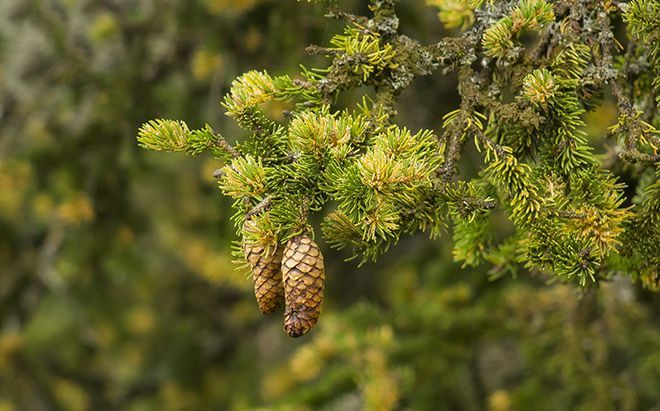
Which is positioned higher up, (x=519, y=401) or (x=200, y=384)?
(x=200, y=384)

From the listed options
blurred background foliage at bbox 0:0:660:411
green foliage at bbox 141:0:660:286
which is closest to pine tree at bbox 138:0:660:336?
green foliage at bbox 141:0:660:286

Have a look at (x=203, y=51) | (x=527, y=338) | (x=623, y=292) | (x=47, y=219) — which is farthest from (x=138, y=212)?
(x=623, y=292)

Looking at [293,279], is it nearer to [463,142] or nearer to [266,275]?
[266,275]

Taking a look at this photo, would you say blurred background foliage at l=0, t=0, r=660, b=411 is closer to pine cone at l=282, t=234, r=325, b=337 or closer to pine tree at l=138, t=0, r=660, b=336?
pine tree at l=138, t=0, r=660, b=336

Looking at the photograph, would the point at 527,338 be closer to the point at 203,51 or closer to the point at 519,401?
the point at 519,401

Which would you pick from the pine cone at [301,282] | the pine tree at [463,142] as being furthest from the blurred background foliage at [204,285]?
the pine cone at [301,282]

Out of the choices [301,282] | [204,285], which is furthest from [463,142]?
[204,285]

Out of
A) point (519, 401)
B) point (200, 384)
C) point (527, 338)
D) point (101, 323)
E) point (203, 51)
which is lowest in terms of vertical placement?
point (519, 401)

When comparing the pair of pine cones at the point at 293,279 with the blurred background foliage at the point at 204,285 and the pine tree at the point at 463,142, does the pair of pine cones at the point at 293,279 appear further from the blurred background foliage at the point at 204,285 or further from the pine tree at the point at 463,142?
the blurred background foliage at the point at 204,285
